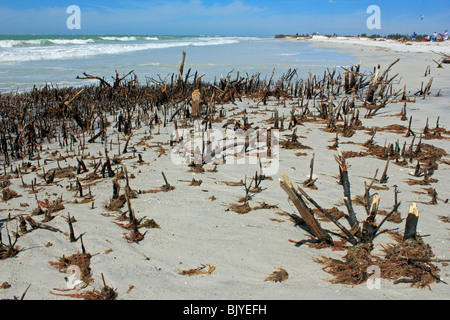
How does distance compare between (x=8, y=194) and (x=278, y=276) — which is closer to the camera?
(x=278, y=276)

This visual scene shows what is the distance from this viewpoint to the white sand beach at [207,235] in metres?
1.98

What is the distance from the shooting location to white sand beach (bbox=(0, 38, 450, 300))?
6.50 feet

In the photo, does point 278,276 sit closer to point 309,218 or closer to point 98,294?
point 309,218

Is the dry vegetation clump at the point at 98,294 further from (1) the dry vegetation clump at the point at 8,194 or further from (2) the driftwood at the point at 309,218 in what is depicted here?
→ (1) the dry vegetation clump at the point at 8,194

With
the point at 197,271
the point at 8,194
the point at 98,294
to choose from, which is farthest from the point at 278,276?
the point at 8,194

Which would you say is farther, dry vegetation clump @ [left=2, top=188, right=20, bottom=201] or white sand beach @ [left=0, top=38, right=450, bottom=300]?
dry vegetation clump @ [left=2, top=188, right=20, bottom=201]

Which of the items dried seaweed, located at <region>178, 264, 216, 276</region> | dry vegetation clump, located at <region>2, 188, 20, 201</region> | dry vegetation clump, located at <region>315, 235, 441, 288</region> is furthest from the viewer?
dry vegetation clump, located at <region>2, 188, 20, 201</region>

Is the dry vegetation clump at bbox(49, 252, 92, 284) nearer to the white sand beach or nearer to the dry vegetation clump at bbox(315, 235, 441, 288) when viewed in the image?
the white sand beach

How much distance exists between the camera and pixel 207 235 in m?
2.61

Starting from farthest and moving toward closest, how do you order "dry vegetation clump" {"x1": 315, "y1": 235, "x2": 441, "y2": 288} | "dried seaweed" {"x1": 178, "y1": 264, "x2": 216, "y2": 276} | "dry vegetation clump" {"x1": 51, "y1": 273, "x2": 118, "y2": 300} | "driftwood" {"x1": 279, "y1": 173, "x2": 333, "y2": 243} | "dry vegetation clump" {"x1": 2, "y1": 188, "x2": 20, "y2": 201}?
"dry vegetation clump" {"x1": 2, "y1": 188, "x2": 20, "y2": 201}
"driftwood" {"x1": 279, "y1": 173, "x2": 333, "y2": 243}
"dried seaweed" {"x1": 178, "y1": 264, "x2": 216, "y2": 276}
"dry vegetation clump" {"x1": 315, "y1": 235, "x2": 441, "y2": 288}
"dry vegetation clump" {"x1": 51, "y1": 273, "x2": 118, "y2": 300}

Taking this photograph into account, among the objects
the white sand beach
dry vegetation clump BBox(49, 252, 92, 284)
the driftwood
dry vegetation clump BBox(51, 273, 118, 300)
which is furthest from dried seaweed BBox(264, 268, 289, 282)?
dry vegetation clump BBox(49, 252, 92, 284)

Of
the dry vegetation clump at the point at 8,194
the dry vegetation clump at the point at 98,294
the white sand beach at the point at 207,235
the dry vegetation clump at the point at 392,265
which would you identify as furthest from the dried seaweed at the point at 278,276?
the dry vegetation clump at the point at 8,194

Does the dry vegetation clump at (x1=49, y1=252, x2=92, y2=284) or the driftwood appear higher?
the driftwood
